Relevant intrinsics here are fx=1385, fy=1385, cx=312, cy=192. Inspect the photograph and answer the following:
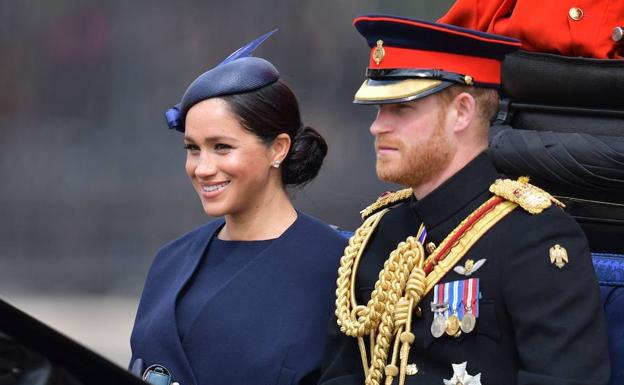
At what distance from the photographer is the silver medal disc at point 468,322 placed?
2783 millimetres

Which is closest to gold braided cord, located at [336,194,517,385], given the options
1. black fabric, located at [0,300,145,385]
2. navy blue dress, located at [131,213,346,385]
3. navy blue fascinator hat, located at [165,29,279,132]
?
navy blue dress, located at [131,213,346,385]

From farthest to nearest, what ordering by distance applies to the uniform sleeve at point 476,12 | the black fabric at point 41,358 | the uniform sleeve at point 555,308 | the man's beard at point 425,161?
1. the uniform sleeve at point 476,12
2. the man's beard at point 425,161
3. the uniform sleeve at point 555,308
4. the black fabric at point 41,358

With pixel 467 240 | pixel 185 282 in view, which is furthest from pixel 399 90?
pixel 185 282

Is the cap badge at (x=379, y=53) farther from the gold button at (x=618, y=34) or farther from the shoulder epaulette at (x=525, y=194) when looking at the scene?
the gold button at (x=618, y=34)

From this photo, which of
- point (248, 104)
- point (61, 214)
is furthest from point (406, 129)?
point (61, 214)

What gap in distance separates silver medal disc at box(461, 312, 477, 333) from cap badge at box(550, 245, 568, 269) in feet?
0.65

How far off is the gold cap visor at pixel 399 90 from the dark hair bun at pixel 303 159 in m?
0.57

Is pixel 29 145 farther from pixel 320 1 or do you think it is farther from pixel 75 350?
pixel 75 350

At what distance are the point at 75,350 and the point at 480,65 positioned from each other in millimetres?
1398

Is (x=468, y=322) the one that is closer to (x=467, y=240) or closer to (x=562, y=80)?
(x=467, y=240)

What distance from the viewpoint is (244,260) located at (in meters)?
3.44

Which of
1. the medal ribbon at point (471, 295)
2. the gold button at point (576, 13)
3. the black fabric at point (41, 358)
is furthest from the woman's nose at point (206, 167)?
the black fabric at point (41, 358)

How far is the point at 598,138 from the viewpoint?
290 cm

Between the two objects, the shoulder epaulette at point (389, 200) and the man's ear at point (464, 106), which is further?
the shoulder epaulette at point (389, 200)
